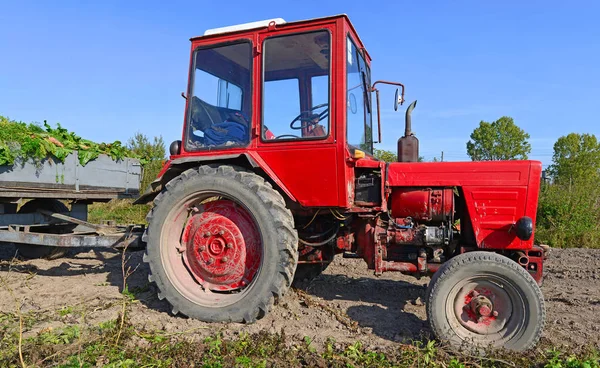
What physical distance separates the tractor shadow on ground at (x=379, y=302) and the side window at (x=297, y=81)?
178 cm

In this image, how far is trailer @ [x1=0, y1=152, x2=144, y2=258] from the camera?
494 centimetres

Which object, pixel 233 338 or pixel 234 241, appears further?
pixel 234 241

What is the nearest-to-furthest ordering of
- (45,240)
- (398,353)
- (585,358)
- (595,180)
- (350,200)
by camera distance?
(585,358) → (398,353) → (350,200) → (45,240) → (595,180)

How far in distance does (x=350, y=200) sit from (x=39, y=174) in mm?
3843

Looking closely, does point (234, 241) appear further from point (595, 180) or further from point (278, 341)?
point (595, 180)

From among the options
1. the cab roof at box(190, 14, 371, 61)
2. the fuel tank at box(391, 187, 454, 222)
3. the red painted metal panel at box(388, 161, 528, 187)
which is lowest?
the fuel tank at box(391, 187, 454, 222)

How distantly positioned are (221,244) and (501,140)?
40.3 meters

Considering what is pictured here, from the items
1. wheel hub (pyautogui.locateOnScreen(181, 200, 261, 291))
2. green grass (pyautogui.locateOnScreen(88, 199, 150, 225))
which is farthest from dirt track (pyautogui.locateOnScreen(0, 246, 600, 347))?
green grass (pyautogui.locateOnScreen(88, 199, 150, 225))

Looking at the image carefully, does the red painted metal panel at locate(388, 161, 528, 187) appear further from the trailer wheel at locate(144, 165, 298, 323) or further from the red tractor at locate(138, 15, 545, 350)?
the trailer wheel at locate(144, 165, 298, 323)

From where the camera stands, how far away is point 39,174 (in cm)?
529

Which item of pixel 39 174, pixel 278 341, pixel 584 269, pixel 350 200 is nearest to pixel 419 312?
pixel 350 200

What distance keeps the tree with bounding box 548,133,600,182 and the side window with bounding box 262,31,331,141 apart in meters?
Answer: 35.9

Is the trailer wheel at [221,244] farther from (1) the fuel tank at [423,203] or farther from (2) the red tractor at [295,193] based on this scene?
(1) the fuel tank at [423,203]

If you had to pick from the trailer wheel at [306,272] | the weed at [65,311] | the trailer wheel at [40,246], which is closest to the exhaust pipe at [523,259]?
the trailer wheel at [306,272]
